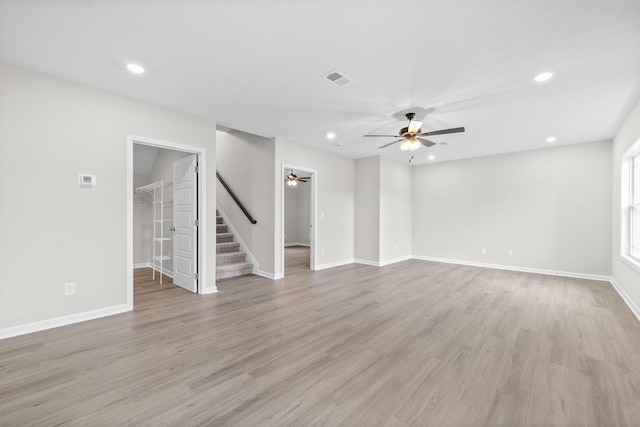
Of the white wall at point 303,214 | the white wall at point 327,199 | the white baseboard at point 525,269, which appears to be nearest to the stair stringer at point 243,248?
the white wall at point 327,199

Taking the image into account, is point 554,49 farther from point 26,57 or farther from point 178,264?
point 178,264

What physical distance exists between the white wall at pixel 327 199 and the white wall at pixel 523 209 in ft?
6.76

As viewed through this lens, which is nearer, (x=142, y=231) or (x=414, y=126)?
(x=414, y=126)

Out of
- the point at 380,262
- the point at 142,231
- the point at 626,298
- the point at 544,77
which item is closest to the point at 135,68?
the point at 544,77

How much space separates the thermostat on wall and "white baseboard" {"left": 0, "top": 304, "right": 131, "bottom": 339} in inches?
56.3

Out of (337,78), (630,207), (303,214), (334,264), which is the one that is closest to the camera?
(337,78)

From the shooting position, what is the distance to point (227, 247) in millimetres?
5711

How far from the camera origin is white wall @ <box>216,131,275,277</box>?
529cm

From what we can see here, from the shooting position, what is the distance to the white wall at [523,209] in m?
5.17

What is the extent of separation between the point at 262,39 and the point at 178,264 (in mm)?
3798

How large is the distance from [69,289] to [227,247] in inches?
111

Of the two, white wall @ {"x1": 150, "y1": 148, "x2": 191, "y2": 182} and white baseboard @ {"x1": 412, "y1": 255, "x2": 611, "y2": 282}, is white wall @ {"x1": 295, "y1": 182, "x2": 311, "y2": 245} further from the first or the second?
white wall @ {"x1": 150, "y1": 148, "x2": 191, "y2": 182}

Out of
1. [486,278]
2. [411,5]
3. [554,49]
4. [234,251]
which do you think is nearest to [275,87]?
[411,5]

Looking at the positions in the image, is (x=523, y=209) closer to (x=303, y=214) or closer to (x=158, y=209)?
(x=303, y=214)
